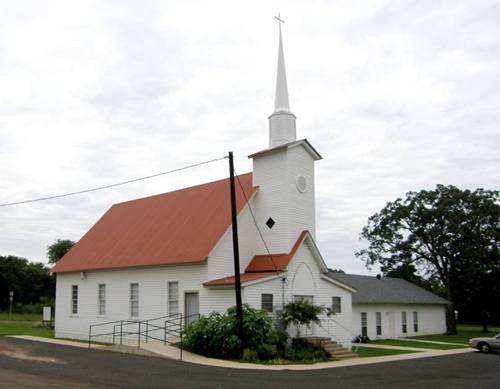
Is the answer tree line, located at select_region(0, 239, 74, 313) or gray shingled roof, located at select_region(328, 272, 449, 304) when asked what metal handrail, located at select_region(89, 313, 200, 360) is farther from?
tree line, located at select_region(0, 239, 74, 313)

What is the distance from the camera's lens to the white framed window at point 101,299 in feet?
109

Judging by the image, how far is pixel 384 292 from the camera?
44.6 meters

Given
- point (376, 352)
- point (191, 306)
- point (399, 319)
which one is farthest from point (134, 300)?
point (399, 319)

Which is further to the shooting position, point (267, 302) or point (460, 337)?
point (460, 337)

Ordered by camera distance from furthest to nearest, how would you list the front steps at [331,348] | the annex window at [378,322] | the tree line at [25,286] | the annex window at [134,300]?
1. the tree line at [25,286]
2. the annex window at [378,322]
3. the annex window at [134,300]
4. the front steps at [331,348]

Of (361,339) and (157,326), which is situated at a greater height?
(157,326)

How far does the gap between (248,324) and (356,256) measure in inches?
1481

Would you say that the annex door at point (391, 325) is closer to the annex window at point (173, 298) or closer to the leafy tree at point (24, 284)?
the annex window at point (173, 298)

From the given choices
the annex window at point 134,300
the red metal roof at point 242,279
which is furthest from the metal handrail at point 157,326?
the red metal roof at point 242,279

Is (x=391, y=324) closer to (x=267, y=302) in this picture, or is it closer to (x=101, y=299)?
(x=267, y=302)

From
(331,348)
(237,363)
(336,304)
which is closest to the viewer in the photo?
(237,363)

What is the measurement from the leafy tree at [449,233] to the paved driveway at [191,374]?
28.9m

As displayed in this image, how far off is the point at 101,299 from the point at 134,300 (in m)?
3.44

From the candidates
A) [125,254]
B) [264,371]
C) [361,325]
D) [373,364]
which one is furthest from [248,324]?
[361,325]
